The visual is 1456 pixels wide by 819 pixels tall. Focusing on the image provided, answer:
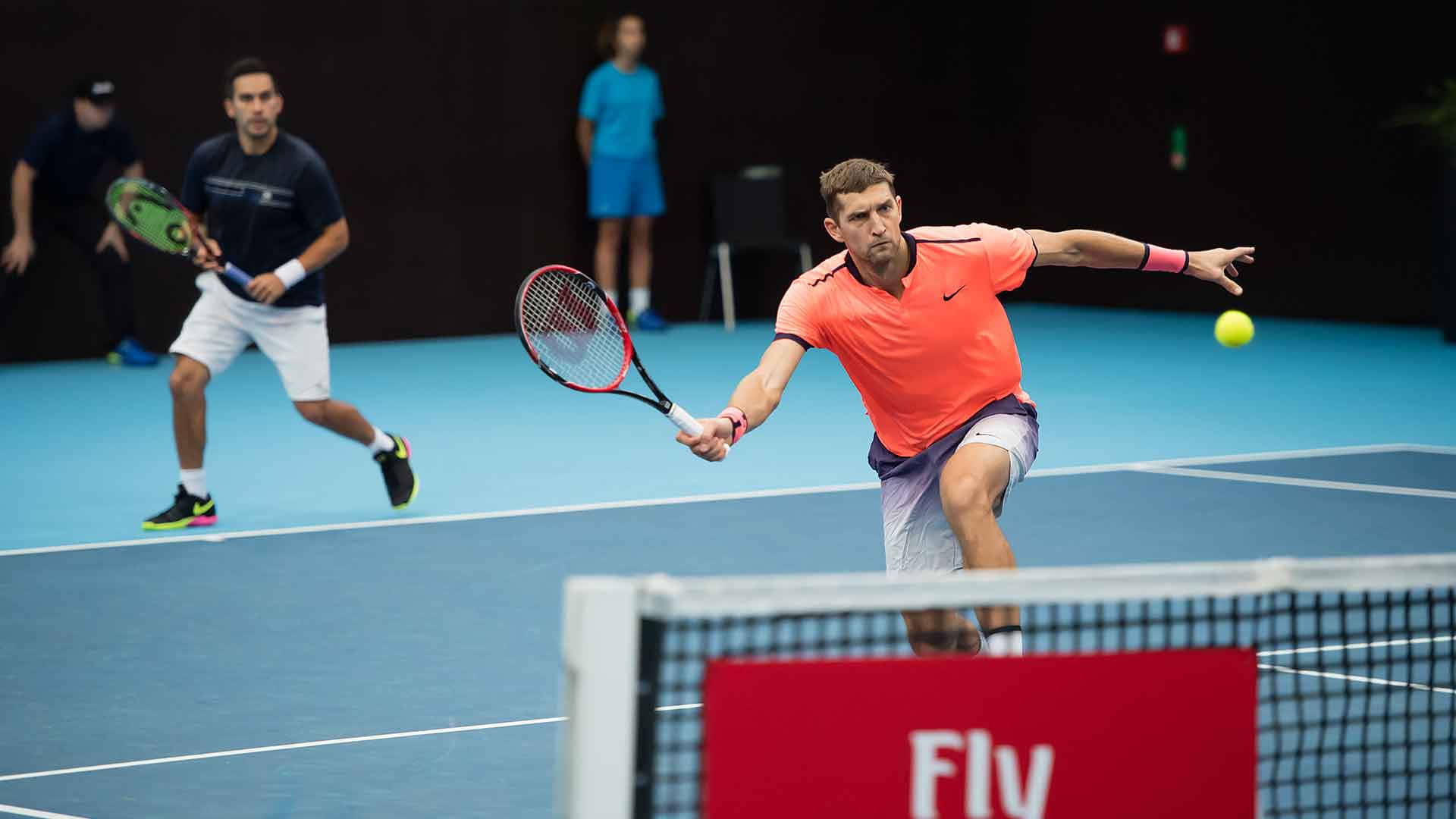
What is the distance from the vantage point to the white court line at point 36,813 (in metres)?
4.41

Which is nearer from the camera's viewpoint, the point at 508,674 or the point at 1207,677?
the point at 1207,677

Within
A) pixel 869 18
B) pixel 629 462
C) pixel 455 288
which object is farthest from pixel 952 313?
pixel 869 18

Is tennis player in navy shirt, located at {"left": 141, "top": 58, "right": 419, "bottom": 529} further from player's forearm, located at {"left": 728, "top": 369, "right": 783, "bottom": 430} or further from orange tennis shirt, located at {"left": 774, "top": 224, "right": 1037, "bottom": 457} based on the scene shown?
player's forearm, located at {"left": 728, "top": 369, "right": 783, "bottom": 430}

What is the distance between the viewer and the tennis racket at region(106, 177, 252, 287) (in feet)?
25.9

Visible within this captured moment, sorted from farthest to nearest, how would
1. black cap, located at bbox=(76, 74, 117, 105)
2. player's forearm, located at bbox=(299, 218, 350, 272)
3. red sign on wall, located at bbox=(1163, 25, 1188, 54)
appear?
1. red sign on wall, located at bbox=(1163, 25, 1188, 54)
2. black cap, located at bbox=(76, 74, 117, 105)
3. player's forearm, located at bbox=(299, 218, 350, 272)

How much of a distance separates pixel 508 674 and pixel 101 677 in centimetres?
107

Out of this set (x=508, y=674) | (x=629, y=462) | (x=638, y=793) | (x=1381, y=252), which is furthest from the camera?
(x=1381, y=252)

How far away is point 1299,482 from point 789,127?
8661 millimetres

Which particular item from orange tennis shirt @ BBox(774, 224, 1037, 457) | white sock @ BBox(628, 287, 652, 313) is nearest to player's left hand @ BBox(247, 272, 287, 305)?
orange tennis shirt @ BBox(774, 224, 1037, 457)

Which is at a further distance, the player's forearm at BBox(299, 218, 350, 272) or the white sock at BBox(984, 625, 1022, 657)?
the player's forearm at BBox(299, 218, 350, 272)

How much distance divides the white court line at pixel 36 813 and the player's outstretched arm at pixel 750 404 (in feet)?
4.85

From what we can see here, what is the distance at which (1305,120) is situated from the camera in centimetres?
1566

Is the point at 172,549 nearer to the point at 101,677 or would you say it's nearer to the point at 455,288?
the point at 101,677

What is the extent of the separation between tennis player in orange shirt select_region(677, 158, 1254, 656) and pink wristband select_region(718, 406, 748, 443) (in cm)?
7
